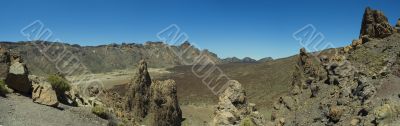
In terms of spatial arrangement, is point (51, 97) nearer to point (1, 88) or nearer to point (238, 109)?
point (1, 88)

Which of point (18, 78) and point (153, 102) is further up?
point (18, 78)

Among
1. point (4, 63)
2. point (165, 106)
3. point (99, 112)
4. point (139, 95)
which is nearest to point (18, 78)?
point (4, 63)

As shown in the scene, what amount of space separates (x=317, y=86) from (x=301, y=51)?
1605 cm

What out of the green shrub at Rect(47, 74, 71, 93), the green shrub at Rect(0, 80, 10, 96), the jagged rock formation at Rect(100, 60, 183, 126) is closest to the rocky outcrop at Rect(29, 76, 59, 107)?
the green shrub at Rect(0, 80, 10, 96)

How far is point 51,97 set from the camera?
1748 centimetres

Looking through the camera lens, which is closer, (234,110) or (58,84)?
(58,84)

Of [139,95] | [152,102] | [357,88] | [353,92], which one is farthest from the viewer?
[139,95]

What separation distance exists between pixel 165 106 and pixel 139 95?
4.60m

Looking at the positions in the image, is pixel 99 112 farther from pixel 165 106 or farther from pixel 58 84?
pixel 165 106

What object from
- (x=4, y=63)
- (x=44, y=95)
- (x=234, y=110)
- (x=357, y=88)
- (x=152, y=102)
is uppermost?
(x=4, y=63)

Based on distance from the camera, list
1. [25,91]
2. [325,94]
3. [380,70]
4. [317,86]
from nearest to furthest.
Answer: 1. [25,91]
2. [380,70]
3. [325,94]
4. [317,86]

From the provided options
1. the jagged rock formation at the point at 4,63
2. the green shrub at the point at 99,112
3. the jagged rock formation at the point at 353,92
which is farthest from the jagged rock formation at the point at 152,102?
the jagged rock formation at the point at 4,63

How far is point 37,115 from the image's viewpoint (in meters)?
15.8

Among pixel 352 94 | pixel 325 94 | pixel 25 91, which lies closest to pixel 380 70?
pixel 352 94
